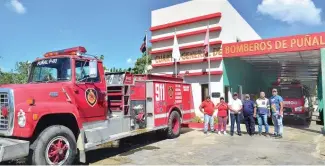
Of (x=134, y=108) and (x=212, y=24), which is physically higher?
(x=212, y=24)

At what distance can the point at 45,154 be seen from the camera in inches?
234

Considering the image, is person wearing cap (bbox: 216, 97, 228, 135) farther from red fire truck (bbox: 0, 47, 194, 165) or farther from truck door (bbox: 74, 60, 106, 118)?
truck door (bbox: 74, 60, 106, 118)

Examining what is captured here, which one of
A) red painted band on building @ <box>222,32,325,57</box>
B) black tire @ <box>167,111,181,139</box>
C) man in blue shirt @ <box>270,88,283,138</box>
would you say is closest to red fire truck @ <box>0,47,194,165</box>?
black tire @ <box>167,111,181,139</box>

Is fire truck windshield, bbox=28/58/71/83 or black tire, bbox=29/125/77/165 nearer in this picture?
black tire, bbox=29/125/77/165

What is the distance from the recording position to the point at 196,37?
17.3 meters

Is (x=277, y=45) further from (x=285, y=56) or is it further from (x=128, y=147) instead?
(x=128, y=147)

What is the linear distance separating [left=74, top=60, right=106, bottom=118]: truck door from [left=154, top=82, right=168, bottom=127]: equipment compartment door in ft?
8.35

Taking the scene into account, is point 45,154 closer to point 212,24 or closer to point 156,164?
point 156,164

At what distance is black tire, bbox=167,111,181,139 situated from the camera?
35.7 feet

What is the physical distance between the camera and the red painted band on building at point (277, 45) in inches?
519

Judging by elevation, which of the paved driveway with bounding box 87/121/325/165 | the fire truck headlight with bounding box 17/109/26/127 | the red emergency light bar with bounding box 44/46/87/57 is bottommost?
the paved driveway with bounding box 87/121/325/165

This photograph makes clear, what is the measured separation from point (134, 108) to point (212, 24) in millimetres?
9130

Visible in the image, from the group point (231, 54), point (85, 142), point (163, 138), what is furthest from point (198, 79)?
point (85, 142)

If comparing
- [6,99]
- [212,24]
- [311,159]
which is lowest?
[311,159]
